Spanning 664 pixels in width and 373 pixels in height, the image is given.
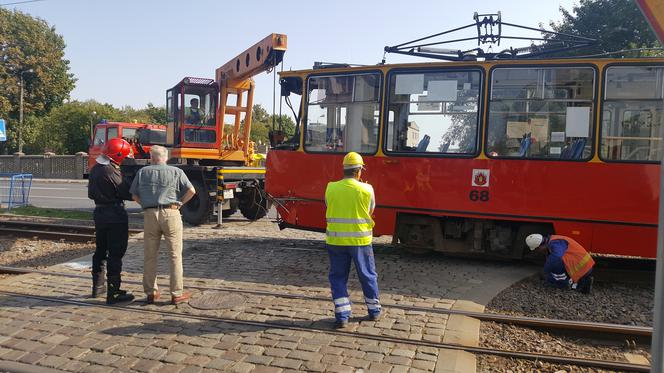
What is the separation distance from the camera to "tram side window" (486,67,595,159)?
23.4 ft

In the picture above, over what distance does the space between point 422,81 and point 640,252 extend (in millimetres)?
3817

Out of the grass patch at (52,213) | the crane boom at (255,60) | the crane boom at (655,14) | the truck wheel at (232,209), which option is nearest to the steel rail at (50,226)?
the grass patch at (52,213)

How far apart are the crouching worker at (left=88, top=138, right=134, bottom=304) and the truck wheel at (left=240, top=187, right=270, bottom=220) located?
7.25m

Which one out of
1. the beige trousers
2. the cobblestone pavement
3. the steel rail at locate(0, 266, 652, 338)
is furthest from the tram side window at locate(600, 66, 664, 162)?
the beige trousers

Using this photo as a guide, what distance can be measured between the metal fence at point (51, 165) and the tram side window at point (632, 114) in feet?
115

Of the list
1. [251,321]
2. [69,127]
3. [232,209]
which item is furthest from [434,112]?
[69,127]

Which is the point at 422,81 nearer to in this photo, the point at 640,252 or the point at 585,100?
the point at 585,100

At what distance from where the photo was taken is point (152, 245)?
577 cm

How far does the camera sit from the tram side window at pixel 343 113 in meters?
8.19

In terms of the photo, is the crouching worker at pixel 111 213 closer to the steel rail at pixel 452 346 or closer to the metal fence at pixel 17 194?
the steel rail at pixel 452 346

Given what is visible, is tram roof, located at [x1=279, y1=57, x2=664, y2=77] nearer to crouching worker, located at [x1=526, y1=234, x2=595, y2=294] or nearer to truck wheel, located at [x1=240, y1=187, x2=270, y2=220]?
crouching worker, located at [x1=526, y1=234, x2=595, y2=294]

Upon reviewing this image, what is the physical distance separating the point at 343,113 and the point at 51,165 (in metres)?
35.1

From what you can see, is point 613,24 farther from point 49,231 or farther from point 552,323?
point 49,231

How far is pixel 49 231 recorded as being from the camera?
11.8m
